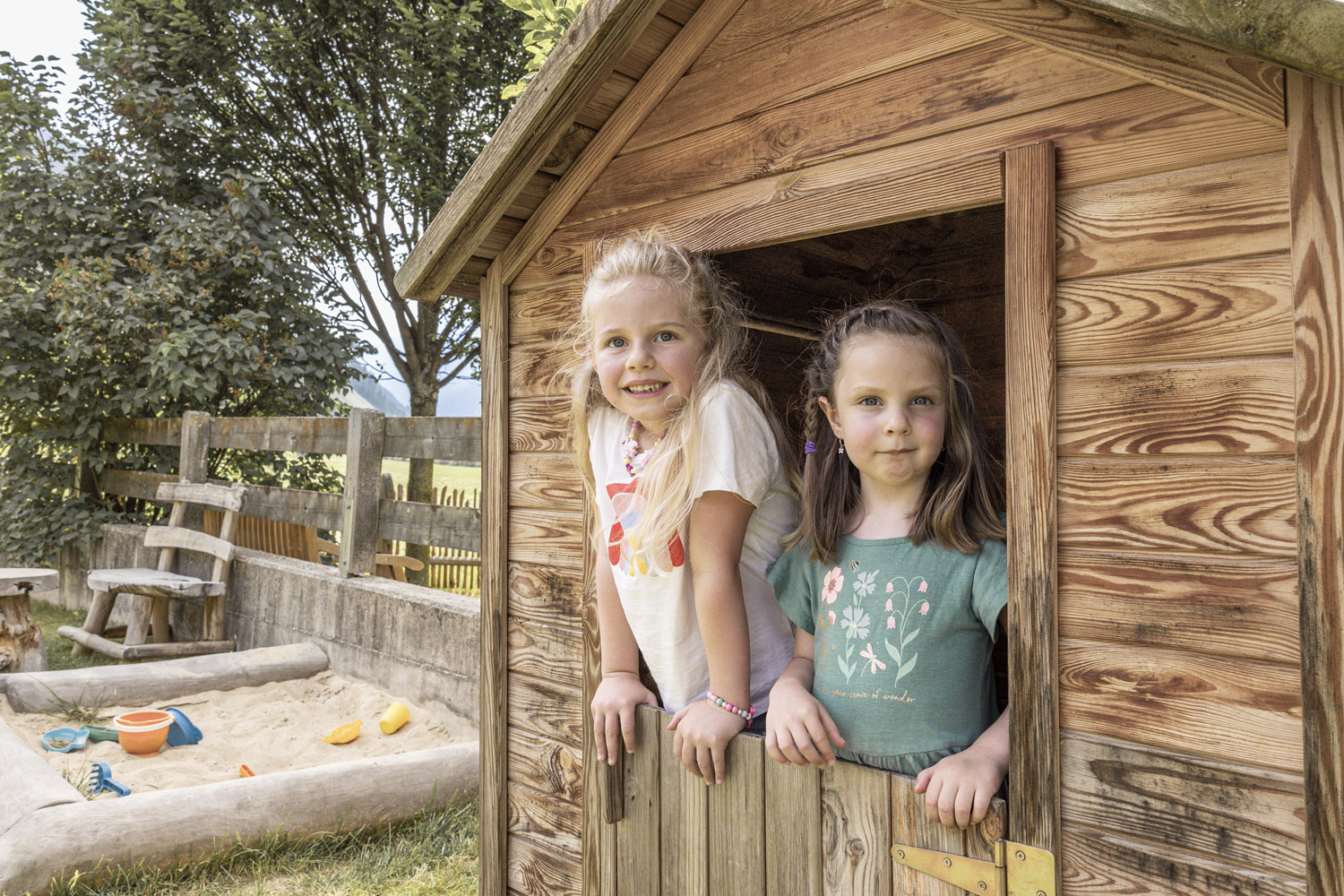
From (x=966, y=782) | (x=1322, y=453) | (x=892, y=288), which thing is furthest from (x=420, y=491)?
(x=1322, y=453)

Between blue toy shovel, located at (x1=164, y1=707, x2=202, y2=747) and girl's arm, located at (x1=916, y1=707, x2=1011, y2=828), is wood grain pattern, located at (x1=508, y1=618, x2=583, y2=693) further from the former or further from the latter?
blue toy shovel, located at (x1=164, y1=707, x2=202, y2=747)

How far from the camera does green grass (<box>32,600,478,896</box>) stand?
3285 mm

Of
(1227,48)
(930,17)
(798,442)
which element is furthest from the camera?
(798,442)

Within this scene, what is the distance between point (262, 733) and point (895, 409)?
14.5 feet

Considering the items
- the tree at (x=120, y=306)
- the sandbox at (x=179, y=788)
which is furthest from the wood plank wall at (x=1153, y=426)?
the tree at (x=120, y=306)

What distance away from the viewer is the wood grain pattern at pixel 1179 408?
1372mm

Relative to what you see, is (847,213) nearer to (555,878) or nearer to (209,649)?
(555,878)

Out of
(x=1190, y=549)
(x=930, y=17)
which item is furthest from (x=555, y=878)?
(x=930, y=17)

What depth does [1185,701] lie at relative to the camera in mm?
1436

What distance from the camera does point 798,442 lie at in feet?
10.6

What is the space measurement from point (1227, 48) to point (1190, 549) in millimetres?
740

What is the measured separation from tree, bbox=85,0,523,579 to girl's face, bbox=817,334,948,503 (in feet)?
27.1

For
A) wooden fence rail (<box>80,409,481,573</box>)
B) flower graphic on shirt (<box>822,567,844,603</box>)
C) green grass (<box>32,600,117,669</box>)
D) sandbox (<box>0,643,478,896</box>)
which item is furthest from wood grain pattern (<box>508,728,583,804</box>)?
green grass (<box>32,600,117,669</box>)

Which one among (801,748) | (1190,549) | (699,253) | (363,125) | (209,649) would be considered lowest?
(209,649)
